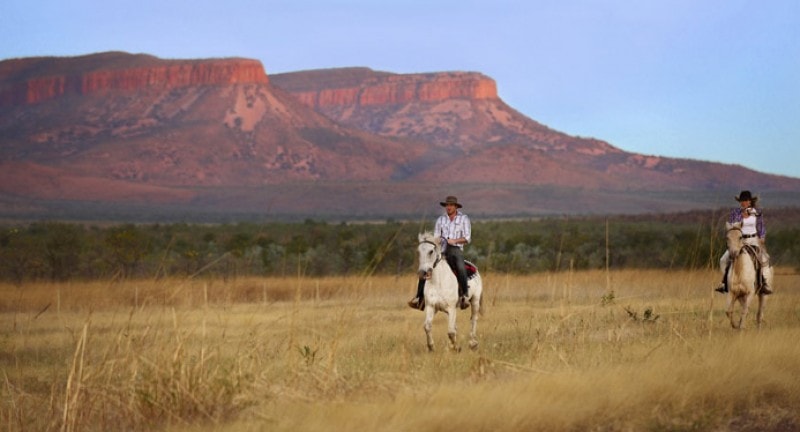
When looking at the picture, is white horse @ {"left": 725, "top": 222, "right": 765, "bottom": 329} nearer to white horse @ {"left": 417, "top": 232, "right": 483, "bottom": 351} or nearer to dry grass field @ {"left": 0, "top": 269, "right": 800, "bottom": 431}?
dry grass field @ {"left": 0, "top": 269, "right": 800, "bottom": 431}

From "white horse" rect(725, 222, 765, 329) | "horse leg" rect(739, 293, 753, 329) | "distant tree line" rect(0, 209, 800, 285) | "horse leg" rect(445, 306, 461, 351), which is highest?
"white horse" rect(725, 222, 765, 329)

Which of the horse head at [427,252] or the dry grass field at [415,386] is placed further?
the horse head at [427,252]

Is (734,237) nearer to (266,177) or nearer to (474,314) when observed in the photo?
(474,314)

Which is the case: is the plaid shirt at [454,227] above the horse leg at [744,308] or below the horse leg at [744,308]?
above

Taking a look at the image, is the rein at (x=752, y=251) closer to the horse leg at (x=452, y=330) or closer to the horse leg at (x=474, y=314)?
the horse leg at (x=474, y=314)

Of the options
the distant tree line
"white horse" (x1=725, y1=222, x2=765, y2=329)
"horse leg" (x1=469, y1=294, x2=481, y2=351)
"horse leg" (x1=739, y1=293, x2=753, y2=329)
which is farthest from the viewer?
the distant tree line

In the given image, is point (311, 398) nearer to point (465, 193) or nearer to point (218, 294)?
point (218, 294)

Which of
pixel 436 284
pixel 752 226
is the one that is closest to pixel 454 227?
pixel 436 284

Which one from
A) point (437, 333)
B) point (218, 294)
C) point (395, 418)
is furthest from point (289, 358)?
point (218, 294)

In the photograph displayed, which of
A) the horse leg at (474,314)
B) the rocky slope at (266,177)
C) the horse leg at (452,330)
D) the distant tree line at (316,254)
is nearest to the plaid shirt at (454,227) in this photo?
the horse leg at (452,330)

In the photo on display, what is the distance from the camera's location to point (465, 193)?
538 ft

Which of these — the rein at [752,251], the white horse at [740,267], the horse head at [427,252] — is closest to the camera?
the horse head at [427,252]

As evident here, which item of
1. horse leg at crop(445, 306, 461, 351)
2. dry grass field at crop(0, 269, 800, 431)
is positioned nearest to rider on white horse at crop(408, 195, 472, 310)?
horse leg at crop(445, 306, 461, 351)

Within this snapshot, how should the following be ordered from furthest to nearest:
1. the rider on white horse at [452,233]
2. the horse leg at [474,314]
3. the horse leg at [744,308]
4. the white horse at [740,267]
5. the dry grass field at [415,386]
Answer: the white horse at [740,267], the horse leg at [744,308], the horse leg at [474,314], the rider on white horse at [452,233], the dry grass field at [415,386]
